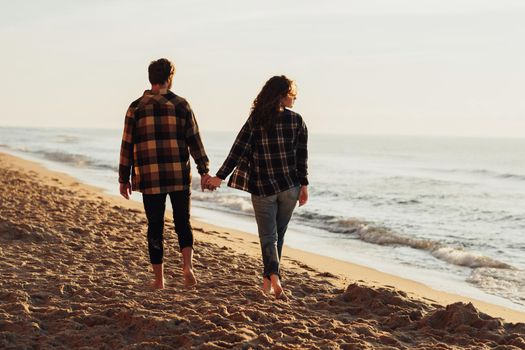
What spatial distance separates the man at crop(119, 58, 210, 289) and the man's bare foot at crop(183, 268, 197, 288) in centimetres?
61

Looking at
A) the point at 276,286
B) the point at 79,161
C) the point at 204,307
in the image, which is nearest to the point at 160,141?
the point at 204,307

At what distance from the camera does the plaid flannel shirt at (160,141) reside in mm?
4977

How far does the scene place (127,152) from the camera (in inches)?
200

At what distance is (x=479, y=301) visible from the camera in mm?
6984

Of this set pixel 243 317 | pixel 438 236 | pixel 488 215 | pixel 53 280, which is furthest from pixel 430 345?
pixel 488 215

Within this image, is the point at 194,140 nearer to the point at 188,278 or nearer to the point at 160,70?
the point at 160,70

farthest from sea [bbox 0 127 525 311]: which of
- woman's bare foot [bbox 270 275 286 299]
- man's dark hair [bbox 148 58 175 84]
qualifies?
man's dark hair [bbox 148 58 175 84]

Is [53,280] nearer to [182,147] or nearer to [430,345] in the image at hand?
[182,147]

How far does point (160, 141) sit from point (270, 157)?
2.71ft

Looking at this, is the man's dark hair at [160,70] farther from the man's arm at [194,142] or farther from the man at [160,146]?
the man's arm at [194,142]

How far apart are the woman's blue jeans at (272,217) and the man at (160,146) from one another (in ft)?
1.57

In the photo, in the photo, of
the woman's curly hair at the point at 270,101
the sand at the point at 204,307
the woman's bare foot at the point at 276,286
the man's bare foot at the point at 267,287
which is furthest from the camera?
the man's bare foot at the point at 267,287

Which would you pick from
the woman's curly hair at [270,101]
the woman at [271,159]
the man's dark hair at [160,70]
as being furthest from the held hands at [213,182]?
the man's dark hair at [160,70]

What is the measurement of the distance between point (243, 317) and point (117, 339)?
88 cm
